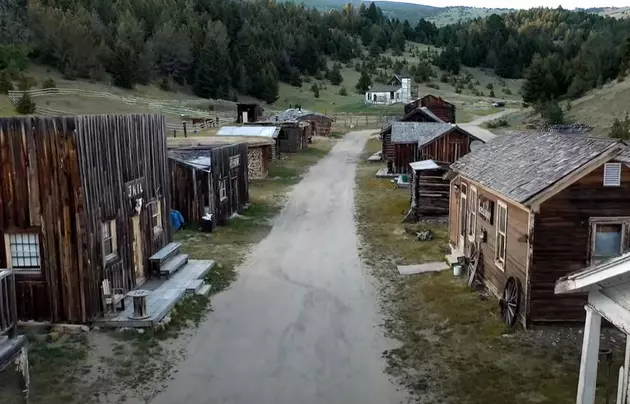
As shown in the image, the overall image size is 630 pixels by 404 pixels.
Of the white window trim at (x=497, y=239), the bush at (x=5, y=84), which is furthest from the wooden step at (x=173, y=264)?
the bush at (x=5, y=84)

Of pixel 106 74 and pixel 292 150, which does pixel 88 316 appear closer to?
pixel 292 150

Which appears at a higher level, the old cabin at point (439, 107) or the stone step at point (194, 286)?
the old cabin at point (439, 107)

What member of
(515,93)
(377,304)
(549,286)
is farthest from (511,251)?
(515,93)

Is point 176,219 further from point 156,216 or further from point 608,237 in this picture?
point 608,237

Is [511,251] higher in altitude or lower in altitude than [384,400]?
higher

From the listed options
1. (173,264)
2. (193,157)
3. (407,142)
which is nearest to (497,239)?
(173,264)

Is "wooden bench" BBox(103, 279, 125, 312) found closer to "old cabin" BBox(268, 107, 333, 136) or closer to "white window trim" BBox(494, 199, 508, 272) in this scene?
"white window trim" BBox(494, 199, 508, 272)

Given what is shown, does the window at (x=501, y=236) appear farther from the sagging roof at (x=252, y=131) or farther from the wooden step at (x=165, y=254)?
the sagging roof at (x=252, y=131)
